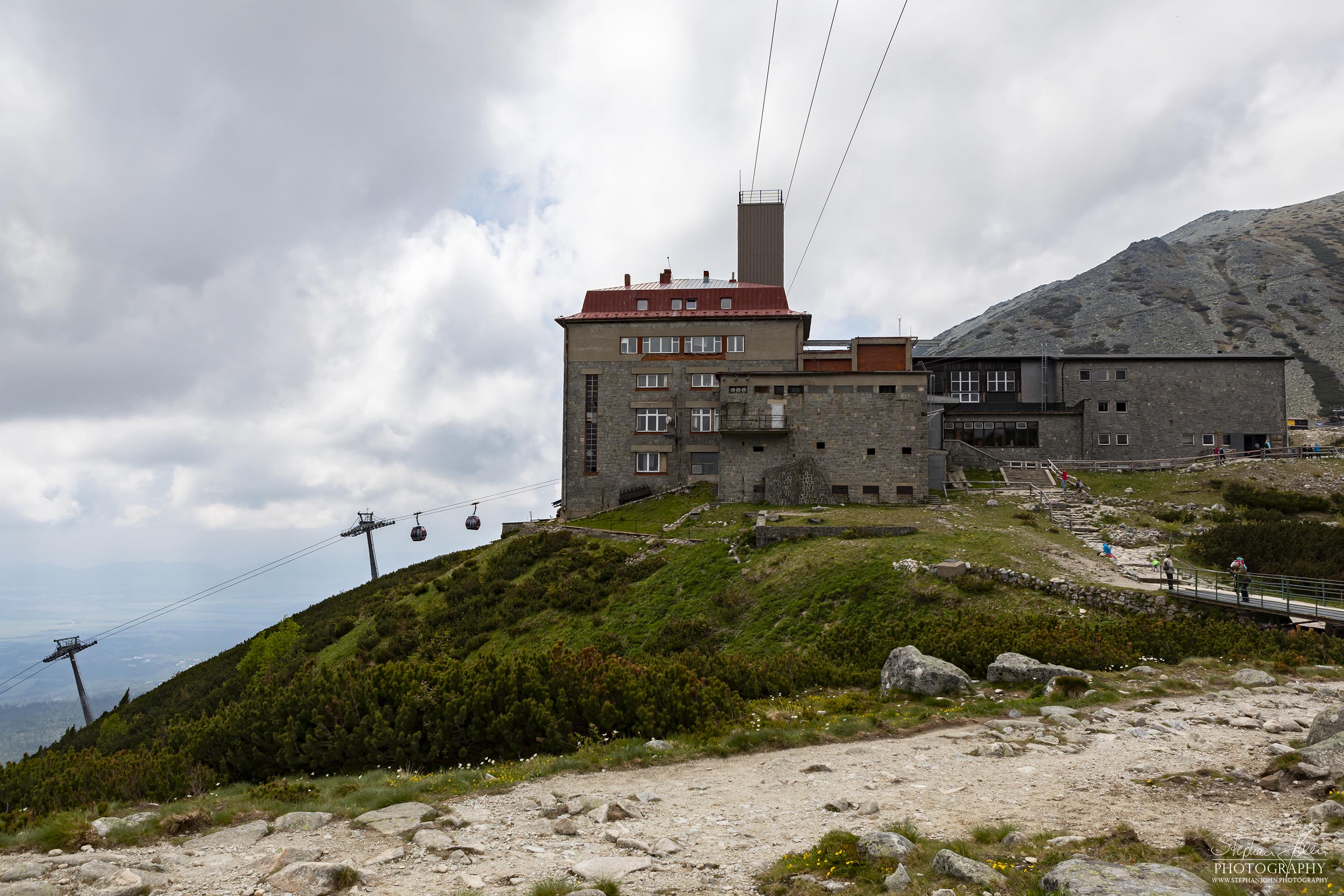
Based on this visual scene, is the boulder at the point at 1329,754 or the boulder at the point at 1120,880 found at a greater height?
the boulder at the point at 1120,880

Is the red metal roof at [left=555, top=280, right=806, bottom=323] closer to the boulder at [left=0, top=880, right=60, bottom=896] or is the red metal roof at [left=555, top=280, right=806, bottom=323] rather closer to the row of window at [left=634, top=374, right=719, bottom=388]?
the row of window at [left=634, top=374, right=719, bottom=388]

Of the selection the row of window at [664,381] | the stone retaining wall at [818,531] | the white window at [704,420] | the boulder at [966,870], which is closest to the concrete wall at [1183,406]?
the white window at [704,420]

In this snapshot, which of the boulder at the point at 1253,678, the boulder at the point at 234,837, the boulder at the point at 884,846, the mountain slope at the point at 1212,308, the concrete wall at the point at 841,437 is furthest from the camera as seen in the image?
the mountain slope at the point at 1212,308

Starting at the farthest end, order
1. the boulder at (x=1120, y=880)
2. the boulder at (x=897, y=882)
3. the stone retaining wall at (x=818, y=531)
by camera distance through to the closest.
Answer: the stone retaining wall at (x=818, y=531) → the boulder at (x=897, y=882) → the boulder at (x=1120, y=880)

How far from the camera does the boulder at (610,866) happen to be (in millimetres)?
6645

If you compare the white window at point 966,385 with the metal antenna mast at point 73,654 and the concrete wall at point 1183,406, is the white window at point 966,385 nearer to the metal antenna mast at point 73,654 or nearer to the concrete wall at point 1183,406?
the concrete wall at point 1183,406

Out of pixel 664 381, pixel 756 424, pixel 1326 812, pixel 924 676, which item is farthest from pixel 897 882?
pixel 664 381

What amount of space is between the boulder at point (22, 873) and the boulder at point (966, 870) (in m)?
8.62

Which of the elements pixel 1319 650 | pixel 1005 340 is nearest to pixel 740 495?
pixel 1319 650

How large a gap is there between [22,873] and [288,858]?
250cm

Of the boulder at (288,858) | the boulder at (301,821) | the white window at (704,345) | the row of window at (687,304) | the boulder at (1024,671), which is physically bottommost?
the boulder at (1024,671)

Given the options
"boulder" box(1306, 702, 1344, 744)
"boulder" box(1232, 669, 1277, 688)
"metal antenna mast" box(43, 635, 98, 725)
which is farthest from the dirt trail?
"metal antenna mast" box(43, 635, 98, 725)

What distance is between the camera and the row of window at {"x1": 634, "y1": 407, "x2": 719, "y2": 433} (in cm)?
4534

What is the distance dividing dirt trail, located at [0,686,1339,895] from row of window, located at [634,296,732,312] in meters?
38.6
